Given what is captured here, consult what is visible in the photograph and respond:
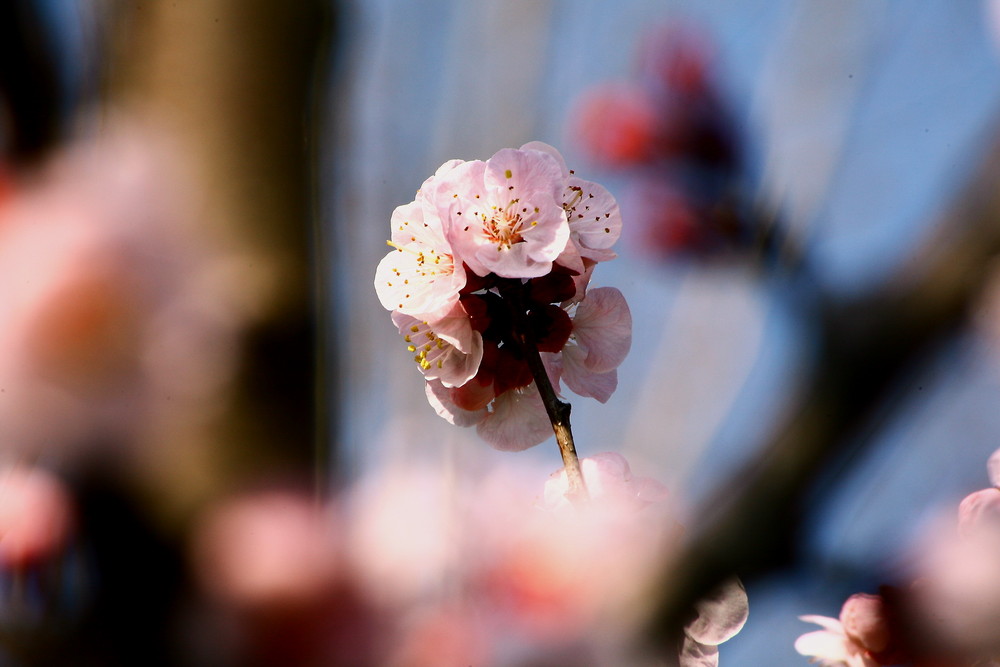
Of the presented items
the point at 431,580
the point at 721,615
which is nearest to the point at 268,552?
the point at 431,580

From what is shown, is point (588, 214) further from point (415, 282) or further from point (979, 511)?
point (979, 511)

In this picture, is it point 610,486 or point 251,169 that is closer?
point 251,169

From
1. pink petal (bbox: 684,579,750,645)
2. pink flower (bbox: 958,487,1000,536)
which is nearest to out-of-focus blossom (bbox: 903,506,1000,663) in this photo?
pink flower (bbox: 958,487,1000,536)

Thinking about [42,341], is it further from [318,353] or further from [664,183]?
[664,183]

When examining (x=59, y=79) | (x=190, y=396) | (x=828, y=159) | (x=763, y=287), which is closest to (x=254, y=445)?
(x=190, y=396)

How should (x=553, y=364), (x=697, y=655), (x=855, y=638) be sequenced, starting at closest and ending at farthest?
(x=697, y=655), (x=855, y=638), (x=553, y=364)

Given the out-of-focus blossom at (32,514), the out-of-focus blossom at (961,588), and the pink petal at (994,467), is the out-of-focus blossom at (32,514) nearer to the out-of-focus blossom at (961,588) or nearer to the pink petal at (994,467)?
the out-of-focus blossom at (961,588)
